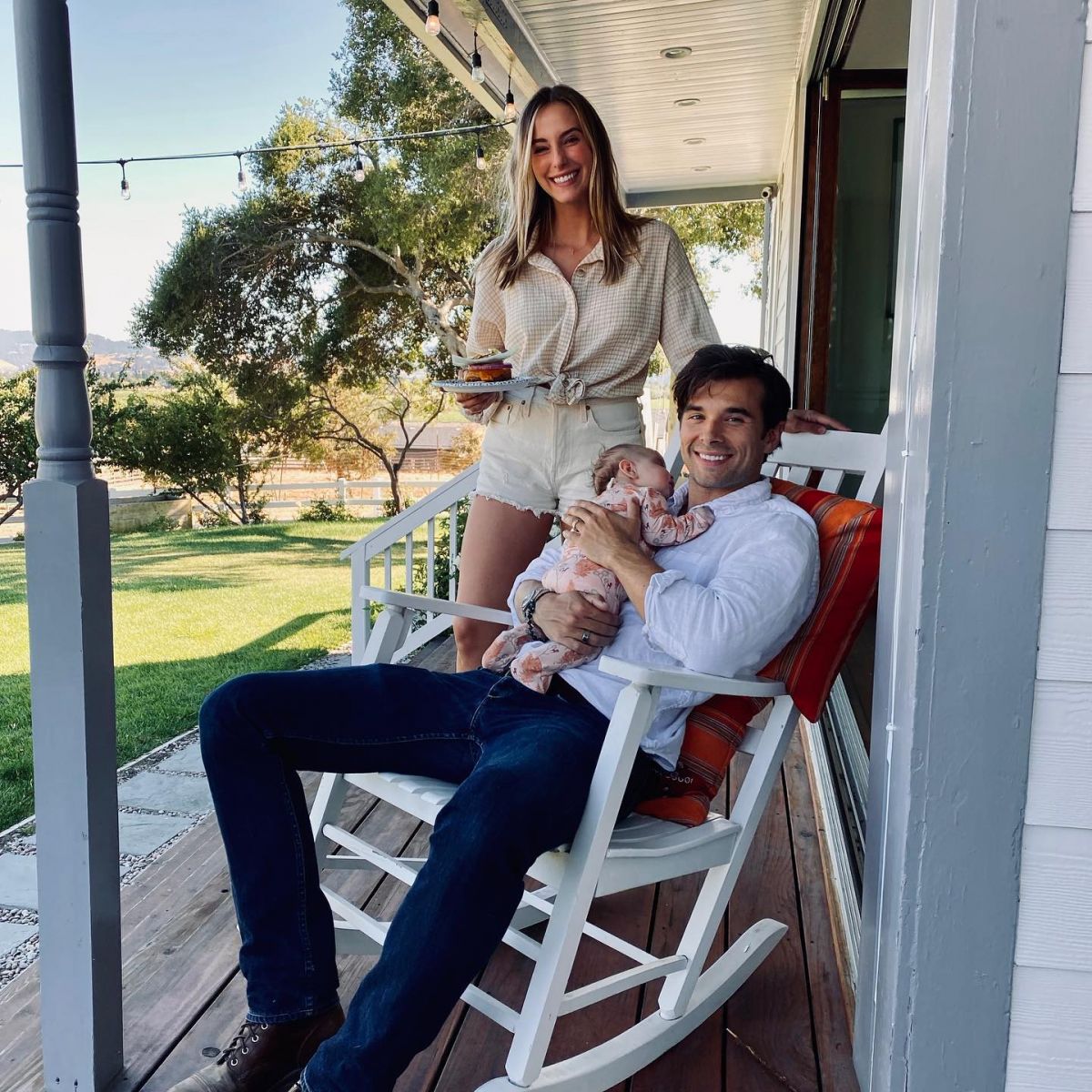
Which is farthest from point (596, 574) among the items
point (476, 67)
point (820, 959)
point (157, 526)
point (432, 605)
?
point (157, 526)

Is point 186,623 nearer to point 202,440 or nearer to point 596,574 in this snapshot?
point 596,574

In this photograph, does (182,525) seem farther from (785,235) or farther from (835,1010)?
(835,1010)

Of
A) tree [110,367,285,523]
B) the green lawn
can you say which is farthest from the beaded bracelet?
tree [110,367,285,523]

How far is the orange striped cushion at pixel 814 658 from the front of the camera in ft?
5.38

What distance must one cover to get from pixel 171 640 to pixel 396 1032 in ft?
22.5

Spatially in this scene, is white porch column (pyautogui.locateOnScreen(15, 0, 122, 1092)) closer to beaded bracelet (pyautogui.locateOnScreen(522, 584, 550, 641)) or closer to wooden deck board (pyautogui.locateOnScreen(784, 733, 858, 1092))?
beaded bracelet (pyautogui.locateOnScreen(522, 584, 550, 641))

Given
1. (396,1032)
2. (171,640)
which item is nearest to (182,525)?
(171,640)

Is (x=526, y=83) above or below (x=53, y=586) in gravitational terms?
above

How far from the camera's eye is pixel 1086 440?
111cm

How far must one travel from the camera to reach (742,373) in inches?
70.0

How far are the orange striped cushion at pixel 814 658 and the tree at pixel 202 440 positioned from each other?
15.6 metres

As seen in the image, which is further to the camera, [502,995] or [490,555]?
[490,555]

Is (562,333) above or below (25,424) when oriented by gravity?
above

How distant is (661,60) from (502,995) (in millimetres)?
4282
